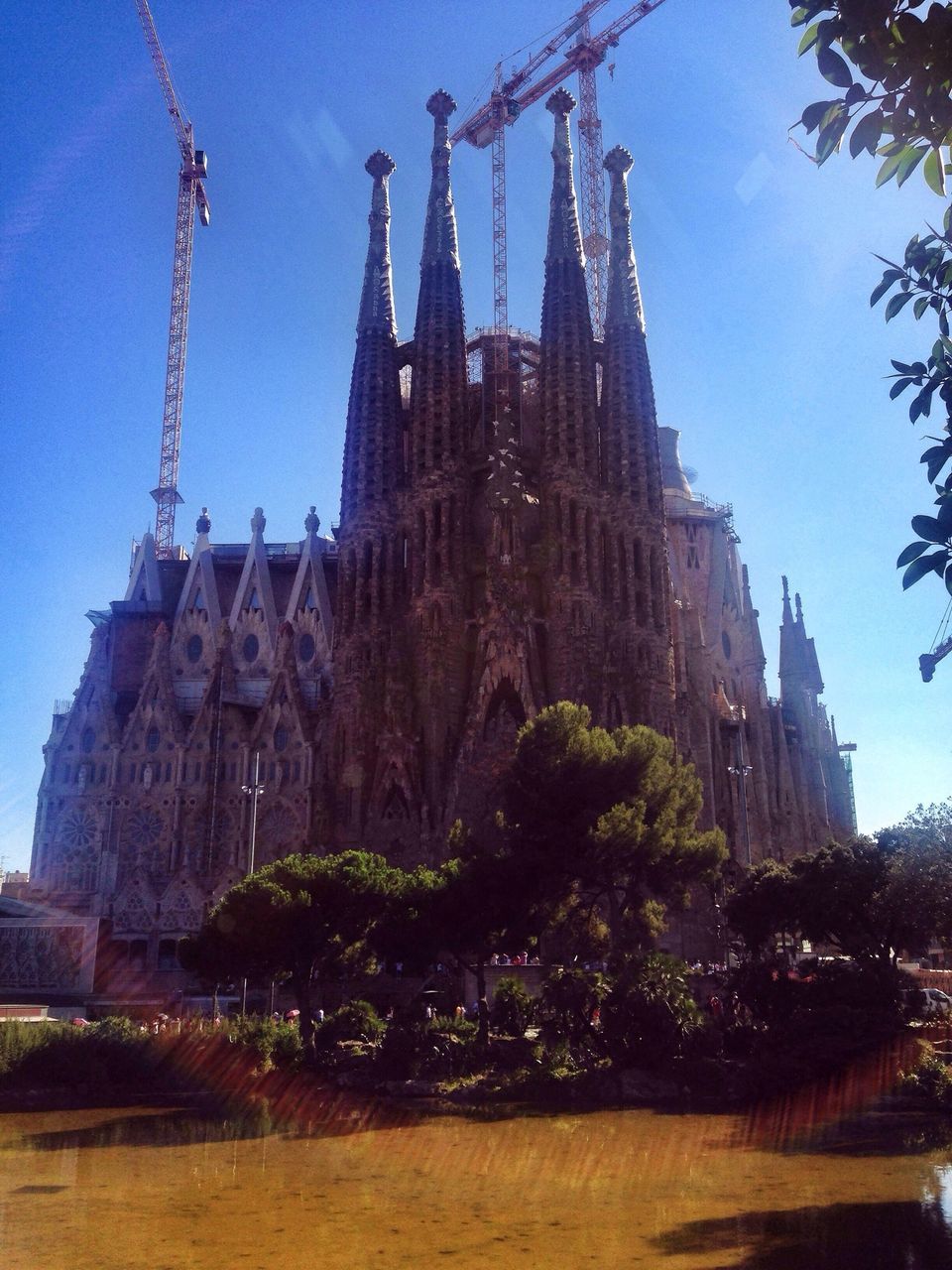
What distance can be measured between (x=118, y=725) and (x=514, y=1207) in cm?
4212

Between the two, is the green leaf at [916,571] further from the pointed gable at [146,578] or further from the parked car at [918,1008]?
the pointed gable at [146,578]

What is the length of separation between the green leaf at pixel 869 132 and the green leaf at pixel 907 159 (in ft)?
0.52

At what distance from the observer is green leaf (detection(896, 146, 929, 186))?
4.80 m

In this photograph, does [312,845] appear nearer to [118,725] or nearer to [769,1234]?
[118,725]

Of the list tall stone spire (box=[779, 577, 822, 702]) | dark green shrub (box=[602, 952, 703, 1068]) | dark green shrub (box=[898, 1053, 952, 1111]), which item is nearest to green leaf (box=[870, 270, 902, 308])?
dark green shrub (box=[898, 1053, 952, 1111])

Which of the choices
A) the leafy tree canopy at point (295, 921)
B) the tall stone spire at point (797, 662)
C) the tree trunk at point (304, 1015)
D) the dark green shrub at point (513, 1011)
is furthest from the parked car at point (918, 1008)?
the tall stone spire at point (797, 662)

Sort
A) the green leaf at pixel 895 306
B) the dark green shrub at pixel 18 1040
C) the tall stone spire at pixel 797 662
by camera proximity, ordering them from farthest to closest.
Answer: the tall stone spire at pixel 797 662
the dark green shrub at pixel 18 1040
the green leaf at pixel 895 306

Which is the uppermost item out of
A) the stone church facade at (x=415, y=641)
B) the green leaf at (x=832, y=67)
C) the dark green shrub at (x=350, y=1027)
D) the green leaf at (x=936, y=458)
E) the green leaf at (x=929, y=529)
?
the stone church facade at (x=415, y=641)

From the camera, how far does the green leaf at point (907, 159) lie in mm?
4797

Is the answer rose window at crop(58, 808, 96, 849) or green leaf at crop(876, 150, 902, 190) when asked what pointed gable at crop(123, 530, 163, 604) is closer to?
rose window at crop(58, 808, 96, 849)

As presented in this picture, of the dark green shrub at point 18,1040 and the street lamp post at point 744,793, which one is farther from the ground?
the street lamp post at point 744,793

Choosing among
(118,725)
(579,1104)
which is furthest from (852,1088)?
(118,725)

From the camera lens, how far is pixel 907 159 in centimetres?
481

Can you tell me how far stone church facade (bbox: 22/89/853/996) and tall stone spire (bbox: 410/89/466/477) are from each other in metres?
0.11
